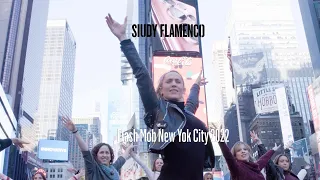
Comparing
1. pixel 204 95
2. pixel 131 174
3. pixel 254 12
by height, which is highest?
pixel 254 12

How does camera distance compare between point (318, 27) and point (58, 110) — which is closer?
point (318, 27)

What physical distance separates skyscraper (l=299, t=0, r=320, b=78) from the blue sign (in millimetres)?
45706

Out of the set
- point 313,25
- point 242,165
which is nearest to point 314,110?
point 313,25

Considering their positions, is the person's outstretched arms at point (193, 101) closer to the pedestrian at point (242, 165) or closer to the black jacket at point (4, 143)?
the pedestrian at point (242, 165)

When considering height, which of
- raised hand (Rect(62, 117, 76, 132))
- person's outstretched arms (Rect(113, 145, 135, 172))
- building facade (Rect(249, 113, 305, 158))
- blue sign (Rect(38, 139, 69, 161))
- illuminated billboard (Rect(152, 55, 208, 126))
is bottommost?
person's outstretched arms (Rect(113, 145, 135, 172))

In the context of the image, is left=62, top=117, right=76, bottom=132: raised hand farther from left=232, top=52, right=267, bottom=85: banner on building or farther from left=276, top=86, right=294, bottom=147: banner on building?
left=232, top=52, right=267, bottom=85: banner on building

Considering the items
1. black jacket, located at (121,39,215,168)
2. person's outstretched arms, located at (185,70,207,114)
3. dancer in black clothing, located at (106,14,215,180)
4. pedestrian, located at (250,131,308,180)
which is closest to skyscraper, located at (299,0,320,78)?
pedestrian, located at (250,131,308,180)

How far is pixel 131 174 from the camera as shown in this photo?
78.0 feet

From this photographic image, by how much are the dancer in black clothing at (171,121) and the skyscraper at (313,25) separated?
92.6ft

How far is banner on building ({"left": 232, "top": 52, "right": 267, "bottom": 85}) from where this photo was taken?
196ft

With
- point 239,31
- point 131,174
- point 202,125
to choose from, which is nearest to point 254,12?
point 239,31

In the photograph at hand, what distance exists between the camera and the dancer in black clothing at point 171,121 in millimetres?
2102

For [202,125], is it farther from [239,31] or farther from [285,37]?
[285,37]

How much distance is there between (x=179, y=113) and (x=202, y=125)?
216 millimetres
